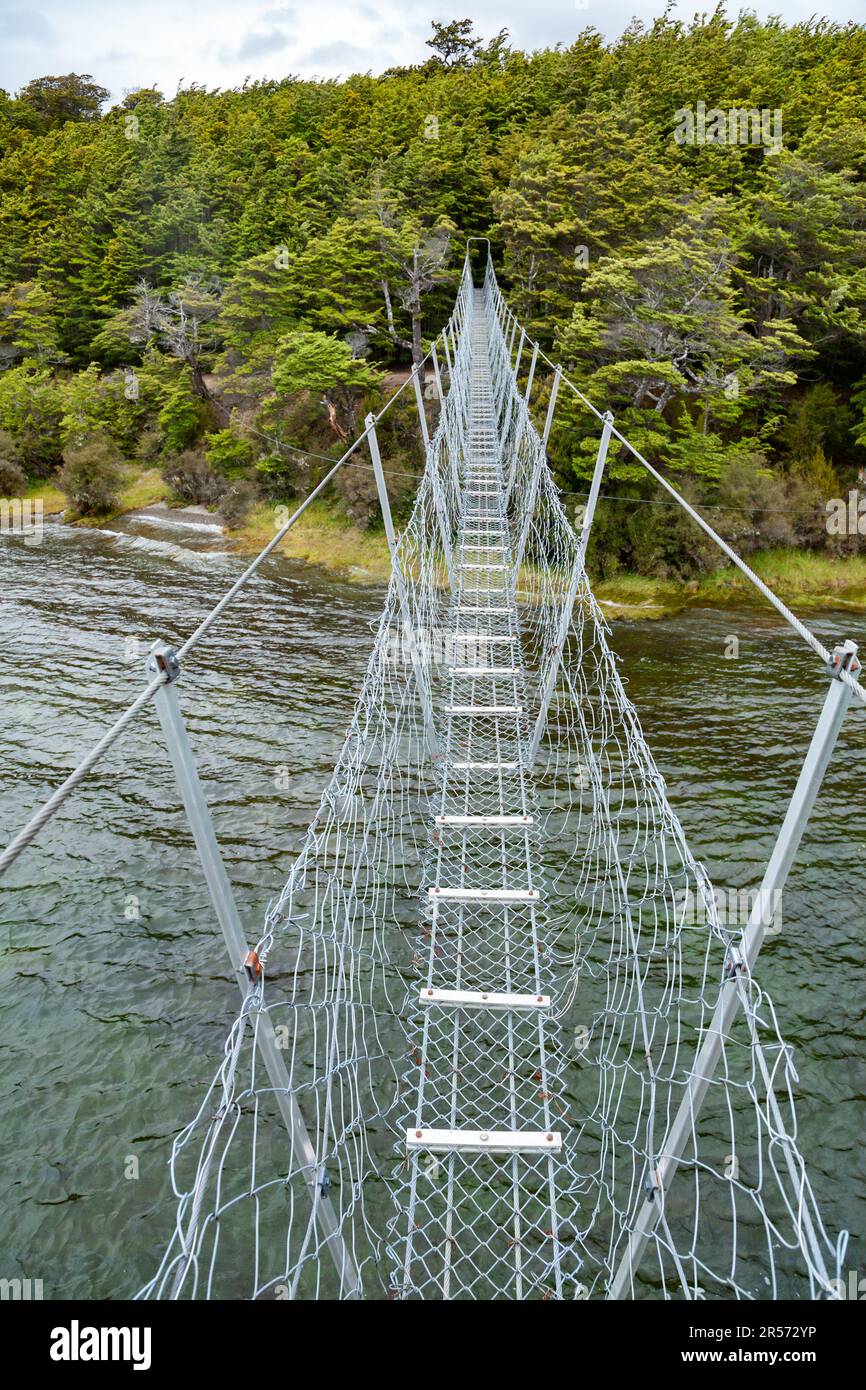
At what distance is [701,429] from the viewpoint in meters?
10.8

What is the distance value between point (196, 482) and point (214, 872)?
13.7m

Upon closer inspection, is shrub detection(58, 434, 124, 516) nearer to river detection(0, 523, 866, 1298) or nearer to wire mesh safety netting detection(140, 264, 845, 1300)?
river detection(0, 523, 866, 1298)

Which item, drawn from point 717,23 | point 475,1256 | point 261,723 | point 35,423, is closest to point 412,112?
point 717,23

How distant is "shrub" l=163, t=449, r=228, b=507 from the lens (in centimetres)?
1341

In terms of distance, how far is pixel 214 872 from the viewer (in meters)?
1.29

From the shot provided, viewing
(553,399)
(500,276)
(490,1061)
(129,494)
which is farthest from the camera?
(500,276)

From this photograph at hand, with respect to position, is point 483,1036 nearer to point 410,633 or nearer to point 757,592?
point 410,633

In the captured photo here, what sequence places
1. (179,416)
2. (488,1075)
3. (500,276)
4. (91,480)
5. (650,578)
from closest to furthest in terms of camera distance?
(488,1075) < (650,578) < (91,480) < (179,416) < (500,276)

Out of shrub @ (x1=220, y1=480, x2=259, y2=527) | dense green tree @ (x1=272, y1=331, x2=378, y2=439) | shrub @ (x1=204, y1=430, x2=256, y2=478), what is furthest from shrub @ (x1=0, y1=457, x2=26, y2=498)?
dense green tree @ (x1=272, y1=331, x2=378, y2=439)

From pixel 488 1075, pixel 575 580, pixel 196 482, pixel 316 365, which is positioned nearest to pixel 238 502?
pixel 196 482

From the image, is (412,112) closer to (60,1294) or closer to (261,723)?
(261,723)

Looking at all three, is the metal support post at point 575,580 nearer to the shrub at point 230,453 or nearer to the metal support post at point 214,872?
the metal support post at point 214,872

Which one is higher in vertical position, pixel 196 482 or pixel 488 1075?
pixel 196 482
